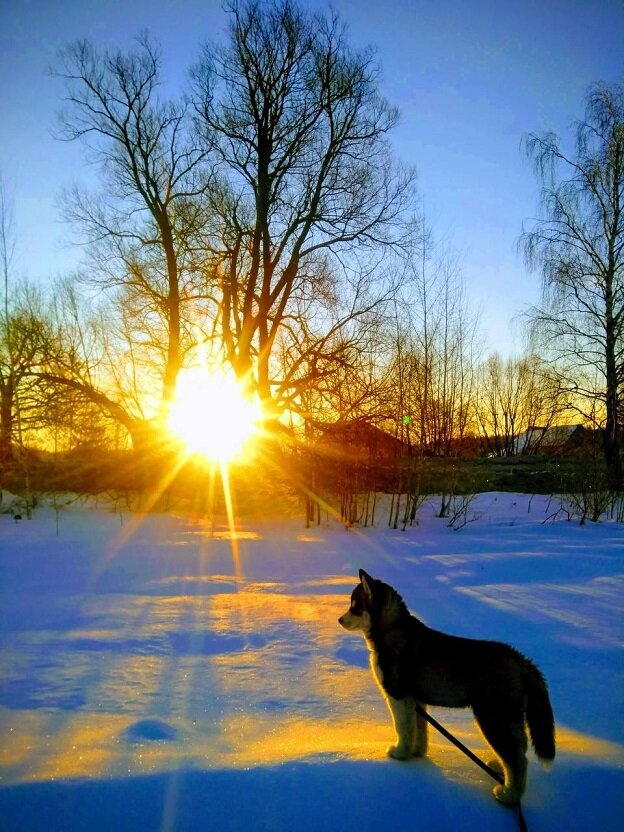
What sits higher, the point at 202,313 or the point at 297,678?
the point at 202,313

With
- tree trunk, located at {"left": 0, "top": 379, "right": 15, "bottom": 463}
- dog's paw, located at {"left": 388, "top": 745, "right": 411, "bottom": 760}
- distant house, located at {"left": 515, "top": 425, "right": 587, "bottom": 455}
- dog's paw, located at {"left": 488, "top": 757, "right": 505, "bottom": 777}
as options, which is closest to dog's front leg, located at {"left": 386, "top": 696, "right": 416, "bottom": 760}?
dog's paw, located at {"left": 388, "top": 745, "right": 411, "bottom": 760}

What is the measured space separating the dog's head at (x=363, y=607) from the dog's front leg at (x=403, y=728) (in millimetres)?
460

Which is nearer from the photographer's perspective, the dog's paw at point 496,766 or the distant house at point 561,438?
the dog's paw at point 496,766

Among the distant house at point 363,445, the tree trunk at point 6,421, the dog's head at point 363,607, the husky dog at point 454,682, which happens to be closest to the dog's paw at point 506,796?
the husky dog at point 454,682

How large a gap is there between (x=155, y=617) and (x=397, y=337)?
10.9 metres

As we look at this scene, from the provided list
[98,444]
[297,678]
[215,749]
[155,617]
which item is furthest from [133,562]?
[98,444]

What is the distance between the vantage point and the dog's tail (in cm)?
257

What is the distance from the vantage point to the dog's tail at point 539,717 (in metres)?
2.57

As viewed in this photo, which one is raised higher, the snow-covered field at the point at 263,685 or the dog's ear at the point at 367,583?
the dog's ear at the point at 367,583

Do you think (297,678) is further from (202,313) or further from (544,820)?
(202,313)

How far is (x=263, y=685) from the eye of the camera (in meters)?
4.84

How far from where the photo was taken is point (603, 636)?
236 inches

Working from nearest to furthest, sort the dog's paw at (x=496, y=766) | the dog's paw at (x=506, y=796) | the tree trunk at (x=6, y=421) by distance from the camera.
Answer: the dog's paw at (x=506, y=796) → the dog's paw at (x=496, y=766) → the tree trunk at (x=6, y=421)

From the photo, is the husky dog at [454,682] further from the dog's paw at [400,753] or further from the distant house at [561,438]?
the distant house at [561,438]
